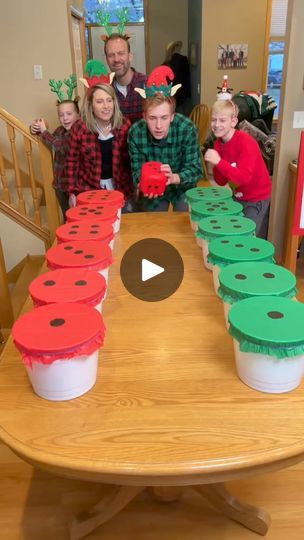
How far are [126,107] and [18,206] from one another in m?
1.57

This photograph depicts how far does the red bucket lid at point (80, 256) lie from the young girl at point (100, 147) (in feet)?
3.84

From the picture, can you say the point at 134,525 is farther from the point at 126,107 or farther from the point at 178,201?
the point at 126,107

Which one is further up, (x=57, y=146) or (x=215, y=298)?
(x=57, y=146)

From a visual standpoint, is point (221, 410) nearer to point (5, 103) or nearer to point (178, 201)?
point (178, 201)

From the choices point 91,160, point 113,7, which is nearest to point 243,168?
point 91,160

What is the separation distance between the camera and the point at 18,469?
5.17 feet

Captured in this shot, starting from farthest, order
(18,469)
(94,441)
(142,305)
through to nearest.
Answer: (18,469), (142,305), (94,441)

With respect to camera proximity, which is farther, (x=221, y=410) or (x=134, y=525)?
(x=134, y=525)

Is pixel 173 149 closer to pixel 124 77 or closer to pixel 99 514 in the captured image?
pixel 124 77

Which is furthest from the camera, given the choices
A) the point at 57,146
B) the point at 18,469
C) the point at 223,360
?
the point at 57,146

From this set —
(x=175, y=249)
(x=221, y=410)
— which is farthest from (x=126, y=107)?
(x=221, y=410)

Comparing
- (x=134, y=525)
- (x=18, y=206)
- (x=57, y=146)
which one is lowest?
(x=134, y=525)

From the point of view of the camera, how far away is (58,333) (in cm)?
87

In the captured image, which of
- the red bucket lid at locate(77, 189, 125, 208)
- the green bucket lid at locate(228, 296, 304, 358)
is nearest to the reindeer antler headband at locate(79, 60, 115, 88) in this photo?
the red bucket lid at locate(77, 189, 125, 208)
